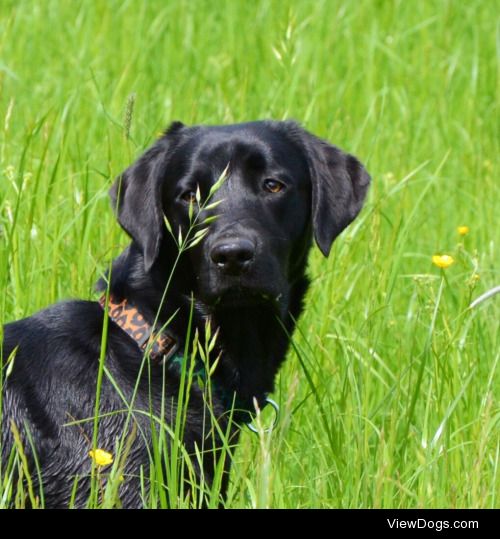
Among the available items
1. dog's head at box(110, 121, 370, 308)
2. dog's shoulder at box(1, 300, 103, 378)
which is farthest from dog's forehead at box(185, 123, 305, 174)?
dog's shoulder at box(1, 300, 103, 378)

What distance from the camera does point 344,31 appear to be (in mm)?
7387

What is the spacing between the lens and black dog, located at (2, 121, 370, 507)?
10.9ft

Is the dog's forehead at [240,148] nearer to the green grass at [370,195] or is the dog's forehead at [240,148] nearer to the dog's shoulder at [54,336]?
the green grass at [370,195]

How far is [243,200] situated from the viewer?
145 inches

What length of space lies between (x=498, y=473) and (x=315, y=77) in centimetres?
385

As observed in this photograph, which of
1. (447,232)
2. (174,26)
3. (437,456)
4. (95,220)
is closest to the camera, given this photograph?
(437,456)

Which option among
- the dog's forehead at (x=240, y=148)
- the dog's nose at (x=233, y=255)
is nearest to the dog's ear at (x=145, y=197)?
the dog's forehead at (x=240, y=148)

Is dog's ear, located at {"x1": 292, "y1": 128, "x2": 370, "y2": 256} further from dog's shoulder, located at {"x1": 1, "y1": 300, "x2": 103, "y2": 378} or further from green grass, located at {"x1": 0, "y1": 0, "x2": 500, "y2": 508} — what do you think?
dog's shoulder, located at {"x1": 1, "y1": 300, "x2": 103, "y2": 378}

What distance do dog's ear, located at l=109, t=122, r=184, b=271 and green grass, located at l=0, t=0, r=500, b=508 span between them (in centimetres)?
11

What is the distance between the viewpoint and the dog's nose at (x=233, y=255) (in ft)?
11.2

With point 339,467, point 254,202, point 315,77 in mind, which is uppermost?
point 315,77

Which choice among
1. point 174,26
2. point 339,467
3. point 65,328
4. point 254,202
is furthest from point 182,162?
point 174,26

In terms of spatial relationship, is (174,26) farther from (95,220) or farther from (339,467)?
(339,467)
